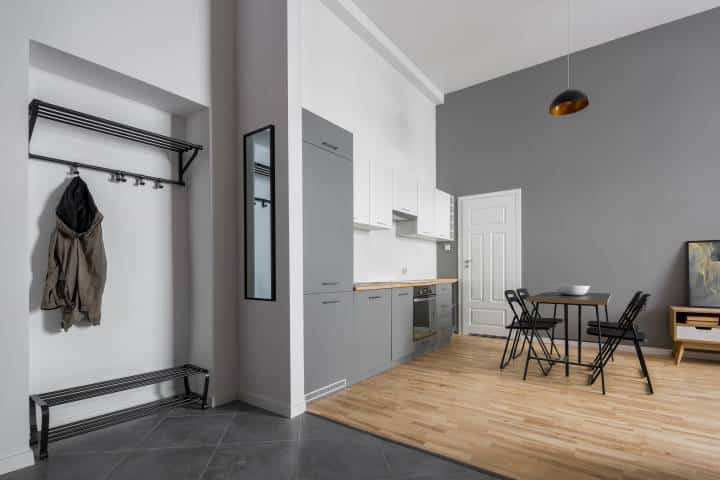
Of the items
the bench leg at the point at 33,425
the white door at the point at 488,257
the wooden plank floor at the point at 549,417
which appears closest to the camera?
the wooden plank floor at the point at 549,417

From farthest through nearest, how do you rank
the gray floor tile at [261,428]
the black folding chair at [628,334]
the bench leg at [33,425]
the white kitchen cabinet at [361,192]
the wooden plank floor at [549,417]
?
the white kitchen cabinet at [361,192] < the black folding chair at [628,334] < the gray floor tile at [261,428] < the bench leg at [33,425] < the wooden plank floor at [549,417]

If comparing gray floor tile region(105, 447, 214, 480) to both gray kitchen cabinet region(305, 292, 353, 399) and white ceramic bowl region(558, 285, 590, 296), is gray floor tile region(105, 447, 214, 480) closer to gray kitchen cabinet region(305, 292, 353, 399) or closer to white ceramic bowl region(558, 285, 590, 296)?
gray kitchen cabinet region(305, 292, 353, 399)

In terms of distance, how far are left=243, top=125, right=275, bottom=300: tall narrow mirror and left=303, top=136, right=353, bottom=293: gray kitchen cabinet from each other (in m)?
0.27

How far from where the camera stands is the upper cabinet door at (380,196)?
14.1ft

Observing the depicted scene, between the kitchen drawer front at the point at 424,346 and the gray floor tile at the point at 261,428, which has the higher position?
the gray floor tile at the point at 261,428

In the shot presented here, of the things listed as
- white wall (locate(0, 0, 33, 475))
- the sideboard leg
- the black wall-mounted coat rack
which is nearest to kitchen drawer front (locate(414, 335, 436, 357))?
the sideboard leg

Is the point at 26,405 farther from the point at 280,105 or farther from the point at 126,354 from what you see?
the point at 280,105

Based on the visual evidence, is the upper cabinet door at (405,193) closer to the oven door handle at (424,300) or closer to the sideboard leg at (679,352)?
the oven door handle at (424,300)

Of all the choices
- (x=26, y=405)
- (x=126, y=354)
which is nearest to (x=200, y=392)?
(x=126, y=354)

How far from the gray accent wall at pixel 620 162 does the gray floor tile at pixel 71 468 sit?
508 centimetres

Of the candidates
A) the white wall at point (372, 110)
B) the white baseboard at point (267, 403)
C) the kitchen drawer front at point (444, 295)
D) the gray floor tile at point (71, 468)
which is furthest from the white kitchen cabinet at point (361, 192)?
the gray floor tile at point (71, 468)

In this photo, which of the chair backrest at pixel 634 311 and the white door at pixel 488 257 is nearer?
the chair backrest at pixel 634 311

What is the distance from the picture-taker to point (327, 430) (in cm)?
249

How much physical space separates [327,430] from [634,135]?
4974 mm
